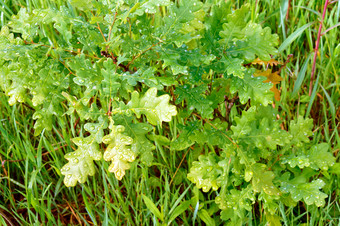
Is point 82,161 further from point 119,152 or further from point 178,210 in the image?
point 178,210

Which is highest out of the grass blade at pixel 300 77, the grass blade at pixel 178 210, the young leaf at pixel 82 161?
the young leaf at pixel 82 161

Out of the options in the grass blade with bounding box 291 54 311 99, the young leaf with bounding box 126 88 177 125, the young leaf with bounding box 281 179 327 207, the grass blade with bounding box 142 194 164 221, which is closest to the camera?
the young leaf with bounding box 126 88 177 125

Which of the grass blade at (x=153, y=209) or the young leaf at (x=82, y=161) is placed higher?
the young leaf at (x=82, y=161)

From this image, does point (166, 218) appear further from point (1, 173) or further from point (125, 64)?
point (1, 173)

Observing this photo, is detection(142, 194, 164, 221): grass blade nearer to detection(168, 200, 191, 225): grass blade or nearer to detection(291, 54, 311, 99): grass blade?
detection(168, 200, 191, 225): grass blade

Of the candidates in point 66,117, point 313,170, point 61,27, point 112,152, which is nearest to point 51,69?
point 61,27

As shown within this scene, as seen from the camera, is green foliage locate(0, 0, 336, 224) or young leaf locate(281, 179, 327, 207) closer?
green foliage locate(0, 0, 336, 224)

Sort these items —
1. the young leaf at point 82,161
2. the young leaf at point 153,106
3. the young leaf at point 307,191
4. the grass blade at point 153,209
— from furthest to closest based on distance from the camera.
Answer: the grass blade at point 153,209, the young leaf at point 307,191, the young leaf at point 82,161, the young leaf at point 153,106

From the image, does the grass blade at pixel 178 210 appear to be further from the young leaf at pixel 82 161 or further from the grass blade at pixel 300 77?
the grass blade at pixel 300 77

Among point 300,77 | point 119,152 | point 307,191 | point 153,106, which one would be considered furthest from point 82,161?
point 300,77

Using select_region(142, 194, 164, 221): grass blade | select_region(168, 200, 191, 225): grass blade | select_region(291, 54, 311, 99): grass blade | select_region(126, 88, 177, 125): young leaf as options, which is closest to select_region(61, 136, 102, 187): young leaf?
select_region(126, 88, 177, 125): young leaf

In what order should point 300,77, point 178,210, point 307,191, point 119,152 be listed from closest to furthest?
point 119,152, point 307,191, point 178,210, point 300,77

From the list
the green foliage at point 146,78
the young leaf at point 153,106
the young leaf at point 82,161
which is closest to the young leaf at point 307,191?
the green foliage at point 146,78

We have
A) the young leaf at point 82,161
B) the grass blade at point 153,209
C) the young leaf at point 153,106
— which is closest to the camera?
the young leaf at point 153,106
